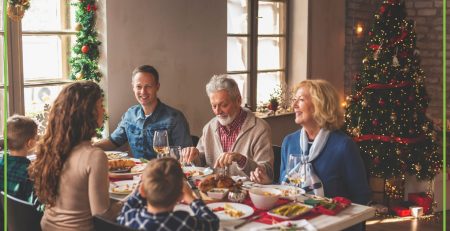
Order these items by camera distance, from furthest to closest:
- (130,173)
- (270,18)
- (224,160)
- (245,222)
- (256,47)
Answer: (270,18) < (256,47) < (130,173) < (224,160) < (245,222)

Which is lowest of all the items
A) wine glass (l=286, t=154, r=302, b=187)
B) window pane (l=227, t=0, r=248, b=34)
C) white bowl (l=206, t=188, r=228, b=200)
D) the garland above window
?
white bowl (l=206, t=188, r=228, b=200)

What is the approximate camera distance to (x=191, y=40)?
492 cm

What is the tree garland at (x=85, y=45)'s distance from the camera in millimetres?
4191

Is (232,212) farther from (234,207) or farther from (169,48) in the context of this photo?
(169,48)

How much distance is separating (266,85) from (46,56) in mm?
2587

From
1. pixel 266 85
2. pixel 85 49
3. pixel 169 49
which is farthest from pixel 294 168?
pixel 266 85

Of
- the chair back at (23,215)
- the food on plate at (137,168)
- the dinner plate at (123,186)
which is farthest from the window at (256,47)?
the chair back at (23,215)

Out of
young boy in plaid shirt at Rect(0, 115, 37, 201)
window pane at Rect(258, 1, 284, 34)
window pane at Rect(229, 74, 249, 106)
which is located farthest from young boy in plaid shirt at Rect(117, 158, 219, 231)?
window pane at Rect(258, 1, 284, 34)

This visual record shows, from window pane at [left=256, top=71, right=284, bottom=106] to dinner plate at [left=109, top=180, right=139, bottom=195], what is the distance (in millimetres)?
3355

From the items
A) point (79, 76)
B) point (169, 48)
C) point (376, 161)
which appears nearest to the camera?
point (79, 76)

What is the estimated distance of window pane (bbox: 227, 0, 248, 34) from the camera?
18.3ft

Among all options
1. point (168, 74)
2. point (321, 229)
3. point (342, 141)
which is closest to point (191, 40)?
point (168, 74)

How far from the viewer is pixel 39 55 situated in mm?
4105

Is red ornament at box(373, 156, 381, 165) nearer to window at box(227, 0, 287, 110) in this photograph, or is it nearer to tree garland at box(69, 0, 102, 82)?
window at box(227, 0, 287, 110)
